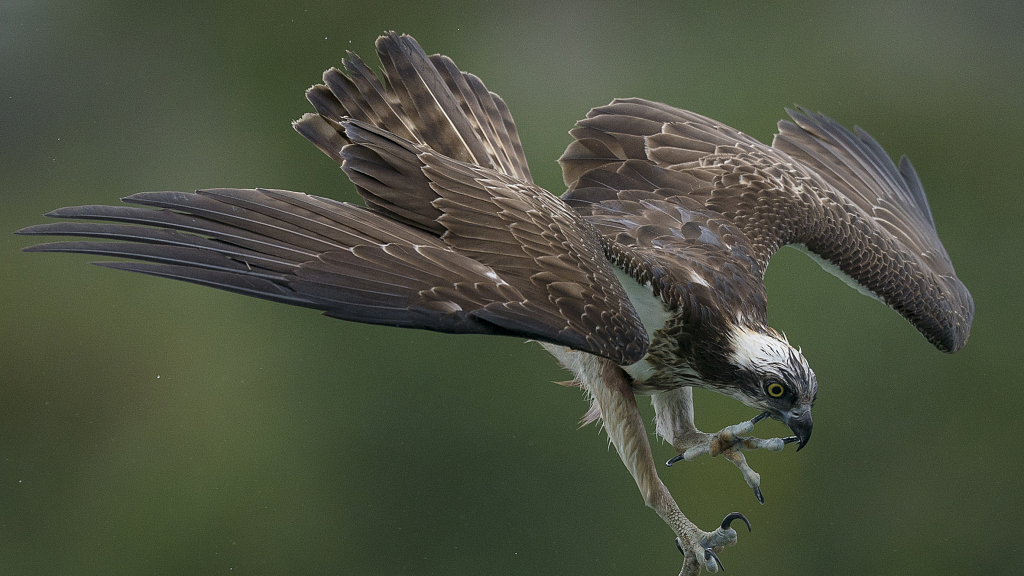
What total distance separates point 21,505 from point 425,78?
9698 millimetres

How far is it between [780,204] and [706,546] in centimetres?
160

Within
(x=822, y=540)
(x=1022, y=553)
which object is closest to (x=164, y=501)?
(x=822, y=540)

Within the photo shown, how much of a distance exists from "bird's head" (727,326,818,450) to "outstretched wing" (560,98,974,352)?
63cm

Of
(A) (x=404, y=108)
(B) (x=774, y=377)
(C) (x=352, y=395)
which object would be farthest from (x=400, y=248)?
(C) (x=352, y=395)

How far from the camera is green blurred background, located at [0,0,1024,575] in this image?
11.4 metres

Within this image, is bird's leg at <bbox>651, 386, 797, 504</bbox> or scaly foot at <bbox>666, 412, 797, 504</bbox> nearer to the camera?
scaly foot at <bbox>666, 412, 797, 504</bbox>

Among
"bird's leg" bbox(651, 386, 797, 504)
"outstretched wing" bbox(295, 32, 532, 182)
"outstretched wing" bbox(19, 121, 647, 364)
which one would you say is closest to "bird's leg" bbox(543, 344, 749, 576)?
"bird's leg" bbox(651, 386, 797, 504)

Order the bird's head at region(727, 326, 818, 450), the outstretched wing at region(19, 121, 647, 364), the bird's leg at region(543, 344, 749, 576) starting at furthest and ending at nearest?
the bird's leg at region(543, 344, 749, 576) → the bird's head at region(727, 326, 818, 450) → the outstretched wing at region(19, 121, 647, 364)

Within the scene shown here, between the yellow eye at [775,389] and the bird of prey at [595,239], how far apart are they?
2 cm

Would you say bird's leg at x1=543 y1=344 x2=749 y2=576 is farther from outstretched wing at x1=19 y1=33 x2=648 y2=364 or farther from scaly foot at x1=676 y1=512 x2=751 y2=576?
outstretched wing at x1=19 y1=33 x2=648 y2=364

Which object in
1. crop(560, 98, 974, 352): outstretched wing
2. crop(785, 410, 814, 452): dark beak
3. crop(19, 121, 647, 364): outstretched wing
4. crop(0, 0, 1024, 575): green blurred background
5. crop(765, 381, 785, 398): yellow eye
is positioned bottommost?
crop(0, 0, 1024, 575): green blurred background

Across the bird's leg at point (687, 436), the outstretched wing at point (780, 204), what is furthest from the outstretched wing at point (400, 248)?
the outstretched wing at point (780, 204)

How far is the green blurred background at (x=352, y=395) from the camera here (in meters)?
11.4

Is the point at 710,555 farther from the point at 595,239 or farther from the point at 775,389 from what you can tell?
the point at 595,239
